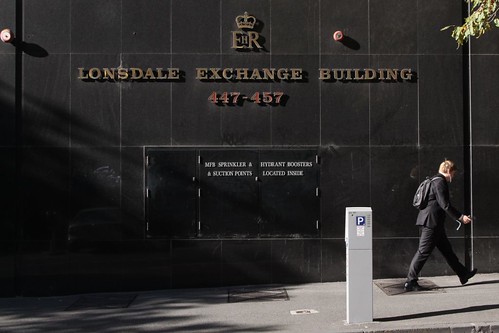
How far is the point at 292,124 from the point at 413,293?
10.5 feet

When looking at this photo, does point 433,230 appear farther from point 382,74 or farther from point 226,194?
point 226,194

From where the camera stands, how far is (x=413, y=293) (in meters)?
8.40

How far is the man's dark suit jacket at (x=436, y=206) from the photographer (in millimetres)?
8227

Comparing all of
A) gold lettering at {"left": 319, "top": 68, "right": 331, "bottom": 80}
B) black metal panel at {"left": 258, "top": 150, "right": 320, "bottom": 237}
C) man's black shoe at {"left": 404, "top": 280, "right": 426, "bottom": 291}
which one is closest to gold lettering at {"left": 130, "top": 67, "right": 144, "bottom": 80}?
black metal panel at {"left": 258, "top": 150, "right": 320, "bottom": 237}

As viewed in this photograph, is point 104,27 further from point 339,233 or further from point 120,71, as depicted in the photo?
point 339,233

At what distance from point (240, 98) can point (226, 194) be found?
5.14ft

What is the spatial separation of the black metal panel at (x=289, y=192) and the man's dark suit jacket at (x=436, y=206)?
5.69 feet

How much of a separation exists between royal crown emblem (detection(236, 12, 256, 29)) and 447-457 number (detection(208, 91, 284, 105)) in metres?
1.06

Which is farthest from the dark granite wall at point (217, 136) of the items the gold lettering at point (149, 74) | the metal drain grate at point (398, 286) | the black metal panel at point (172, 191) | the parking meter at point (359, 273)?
the parking meter at point (359, 273)

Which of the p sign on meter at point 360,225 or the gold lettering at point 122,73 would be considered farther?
the gold lettering at point 122,73

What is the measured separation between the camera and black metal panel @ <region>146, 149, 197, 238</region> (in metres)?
9.27

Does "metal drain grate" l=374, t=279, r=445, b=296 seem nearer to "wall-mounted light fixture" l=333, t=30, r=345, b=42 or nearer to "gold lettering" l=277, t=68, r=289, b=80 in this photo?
"gold lettering" l=277, t=68, r=289, b=80

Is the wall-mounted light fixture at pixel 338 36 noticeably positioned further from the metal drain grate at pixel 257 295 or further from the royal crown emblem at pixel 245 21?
the metal drain grate at pixel 257 295

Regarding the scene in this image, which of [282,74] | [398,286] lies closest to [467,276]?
[398,286]
